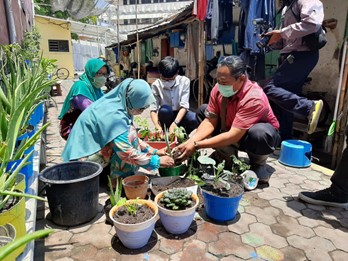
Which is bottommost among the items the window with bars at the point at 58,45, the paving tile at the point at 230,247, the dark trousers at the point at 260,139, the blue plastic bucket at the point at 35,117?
the paving tile at the point at 230,247

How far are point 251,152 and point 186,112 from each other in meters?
1.26

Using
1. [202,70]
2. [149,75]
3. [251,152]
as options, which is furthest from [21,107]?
[149,75]

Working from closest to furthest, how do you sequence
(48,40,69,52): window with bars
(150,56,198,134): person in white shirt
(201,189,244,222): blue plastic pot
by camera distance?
(201,189,244,222): blue plastic pot → (150,56,198,134): person in white shirt → (48,40,69,52): window with bars

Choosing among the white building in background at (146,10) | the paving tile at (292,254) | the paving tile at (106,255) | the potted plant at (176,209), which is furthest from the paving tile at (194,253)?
the white building in background at (146,10)

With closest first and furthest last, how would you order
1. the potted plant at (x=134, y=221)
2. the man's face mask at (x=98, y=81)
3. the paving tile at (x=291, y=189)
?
1. the potted plant at (x=134, y=221)
2. the paving tile at (x=291, y=189)
3. the man's face mask at (x=98, y=81)

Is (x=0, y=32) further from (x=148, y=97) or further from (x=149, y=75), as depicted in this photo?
(x=149, y=75)

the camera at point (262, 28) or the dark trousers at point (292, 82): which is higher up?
the camera at point (262, 28)

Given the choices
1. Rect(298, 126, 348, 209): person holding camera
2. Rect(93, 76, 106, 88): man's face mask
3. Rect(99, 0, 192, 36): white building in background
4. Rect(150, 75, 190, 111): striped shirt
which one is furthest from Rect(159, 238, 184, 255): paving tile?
Rect(99, 0, 192, 36): white building in background

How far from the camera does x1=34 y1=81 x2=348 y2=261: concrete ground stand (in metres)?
1.90

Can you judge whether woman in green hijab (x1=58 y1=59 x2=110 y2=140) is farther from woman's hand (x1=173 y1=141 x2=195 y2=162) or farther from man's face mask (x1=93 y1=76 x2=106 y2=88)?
woman's hand (x1=173 y1=141 x2=195 y2=162)

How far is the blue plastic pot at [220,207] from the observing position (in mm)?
2135

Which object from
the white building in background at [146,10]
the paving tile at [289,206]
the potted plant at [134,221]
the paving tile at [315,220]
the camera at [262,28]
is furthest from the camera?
the white building in background at [146,10]

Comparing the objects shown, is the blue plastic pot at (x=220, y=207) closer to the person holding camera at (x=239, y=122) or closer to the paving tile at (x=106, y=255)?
the person holding camera at (x=239, y=122)

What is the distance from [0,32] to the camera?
407 centimetres
